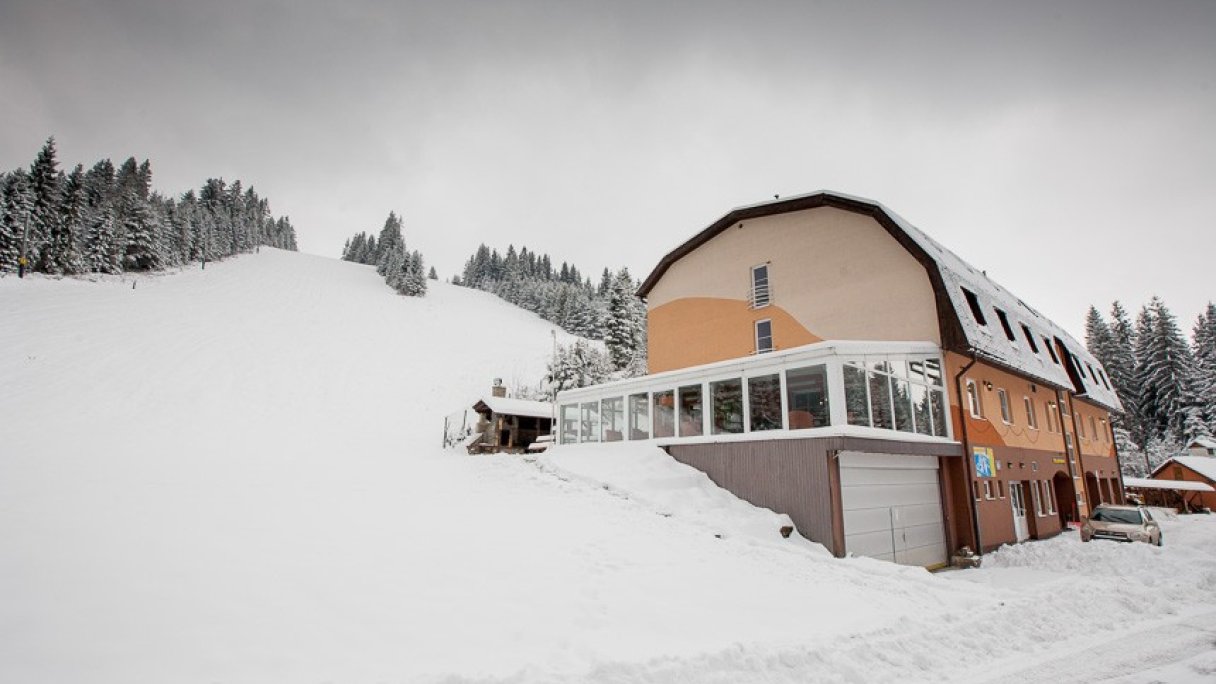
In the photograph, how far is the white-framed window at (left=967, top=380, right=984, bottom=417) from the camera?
15.9 meters

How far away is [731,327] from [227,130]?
23501 millimetres

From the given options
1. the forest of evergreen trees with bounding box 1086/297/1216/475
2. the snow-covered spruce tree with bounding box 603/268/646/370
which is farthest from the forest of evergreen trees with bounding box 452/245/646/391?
the forest of evergreen trees with bounding box 1086/297/1216/475

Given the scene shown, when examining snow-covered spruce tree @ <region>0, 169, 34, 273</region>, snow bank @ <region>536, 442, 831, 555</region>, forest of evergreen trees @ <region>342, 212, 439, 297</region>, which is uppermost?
forest of evergreen trees @ <region>342, 212, 439, 297</region>

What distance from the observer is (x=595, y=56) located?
20.6m

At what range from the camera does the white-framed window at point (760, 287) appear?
1912cm

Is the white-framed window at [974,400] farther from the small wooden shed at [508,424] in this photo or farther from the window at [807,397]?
the small wooden shed at [508,424]

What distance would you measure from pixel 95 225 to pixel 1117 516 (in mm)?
73637

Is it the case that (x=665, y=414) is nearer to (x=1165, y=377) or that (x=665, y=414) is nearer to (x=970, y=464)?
(x=970, y=464)

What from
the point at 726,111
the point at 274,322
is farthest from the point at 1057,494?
the point at 274,322

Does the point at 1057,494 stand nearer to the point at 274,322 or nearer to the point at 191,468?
the point at 191,468

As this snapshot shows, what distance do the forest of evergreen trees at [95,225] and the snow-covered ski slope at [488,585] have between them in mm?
31883

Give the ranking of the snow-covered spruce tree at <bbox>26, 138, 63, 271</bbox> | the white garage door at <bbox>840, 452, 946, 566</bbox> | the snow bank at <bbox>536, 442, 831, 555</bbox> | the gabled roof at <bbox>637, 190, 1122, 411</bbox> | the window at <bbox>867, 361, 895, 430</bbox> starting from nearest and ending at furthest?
the snow bank at <bbox>536, 442, 831, 555</bbox>, the white garage door at <bbox>840, 452, 946, 566</bbox>, the window at <bbox>867, 361, 895, 430</bbox>, the gabled roof at <bbox>637, 190, 1122, 411</bbox>, the snow-covered spruce tree at <bbox>26, 138, 63, 271</bbox>

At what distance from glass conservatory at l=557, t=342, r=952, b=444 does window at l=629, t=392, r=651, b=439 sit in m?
0.03

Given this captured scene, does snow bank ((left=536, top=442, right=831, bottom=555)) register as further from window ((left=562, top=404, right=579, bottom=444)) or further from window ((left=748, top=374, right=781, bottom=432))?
window ((left=562, top=404, right=579, bottom=444))
